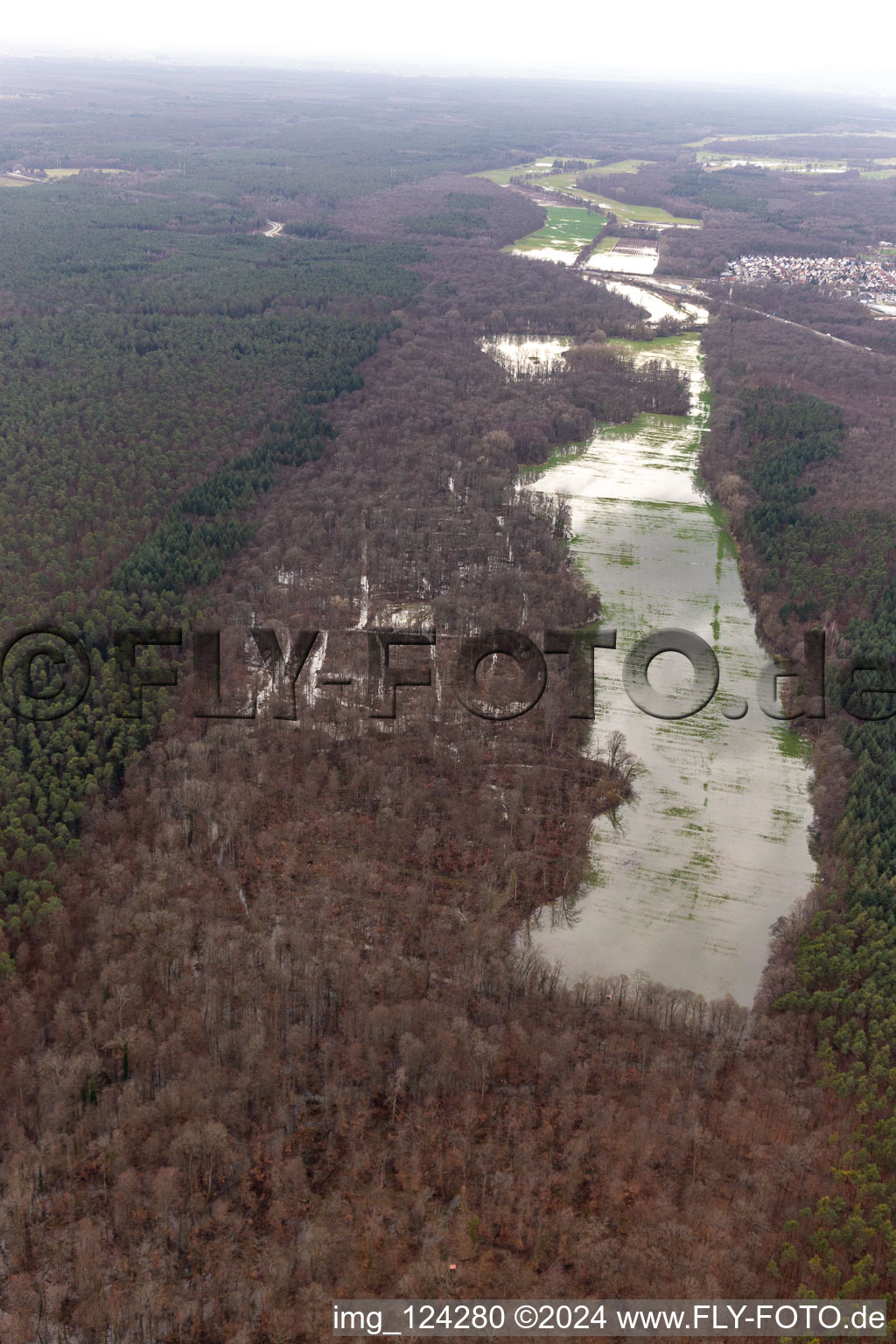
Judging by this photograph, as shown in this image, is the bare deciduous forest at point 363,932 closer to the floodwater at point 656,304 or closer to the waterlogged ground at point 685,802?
the waterlogged ground at point 685,802

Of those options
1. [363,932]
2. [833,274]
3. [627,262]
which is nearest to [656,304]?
[627,262]

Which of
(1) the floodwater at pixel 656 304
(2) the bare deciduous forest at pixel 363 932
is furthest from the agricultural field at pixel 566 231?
(2) the bare deciduous forest at pixel 363 932

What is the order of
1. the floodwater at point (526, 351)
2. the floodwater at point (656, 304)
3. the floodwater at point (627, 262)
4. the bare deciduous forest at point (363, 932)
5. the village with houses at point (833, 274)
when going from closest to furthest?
the bare deciduous forest at point (363, 932) < the floodwater at point (526, 351) < the floodwater at point (656, 304) < the village with houses at point (833, 274) < the floodwater at point (627, 262)

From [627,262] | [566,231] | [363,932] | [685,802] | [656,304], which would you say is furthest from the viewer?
[566,231]

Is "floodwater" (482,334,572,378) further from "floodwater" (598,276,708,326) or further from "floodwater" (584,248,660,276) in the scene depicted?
"floodwater" (584,248,660,276)

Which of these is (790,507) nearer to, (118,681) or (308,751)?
(308,751)

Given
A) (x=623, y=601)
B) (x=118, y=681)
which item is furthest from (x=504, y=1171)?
(x=623, y=601)

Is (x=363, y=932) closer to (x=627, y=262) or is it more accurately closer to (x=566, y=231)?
(x=627, y=262)
